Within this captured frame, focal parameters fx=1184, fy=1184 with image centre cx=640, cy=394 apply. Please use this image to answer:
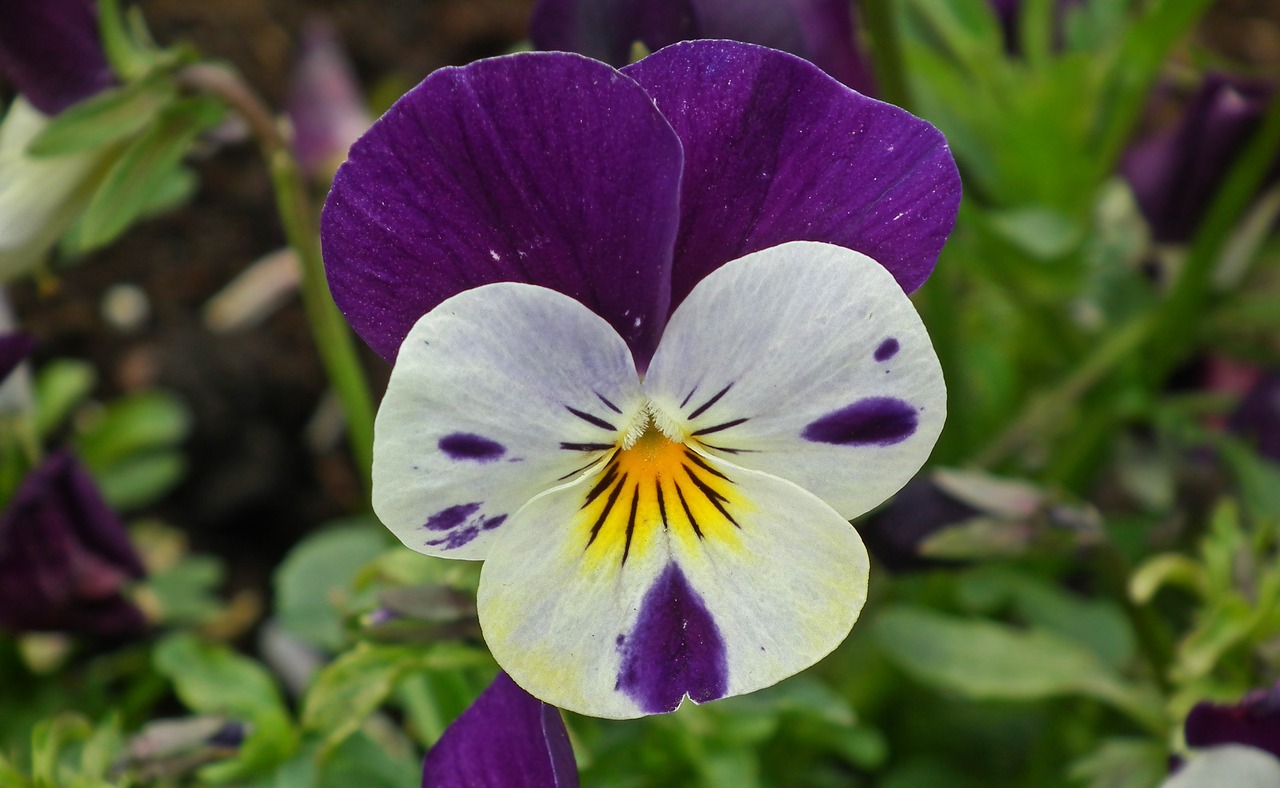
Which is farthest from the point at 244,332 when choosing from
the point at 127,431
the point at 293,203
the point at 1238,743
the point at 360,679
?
the point at 1238,743

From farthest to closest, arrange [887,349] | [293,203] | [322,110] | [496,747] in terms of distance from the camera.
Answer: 1. [322,110]
2. [293,203]
3. [496,747]
4. [887,349]

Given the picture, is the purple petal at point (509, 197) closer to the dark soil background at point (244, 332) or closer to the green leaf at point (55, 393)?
the green leaf at point (55, 393)

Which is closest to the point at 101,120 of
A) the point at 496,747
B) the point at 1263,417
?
the point at 496,747

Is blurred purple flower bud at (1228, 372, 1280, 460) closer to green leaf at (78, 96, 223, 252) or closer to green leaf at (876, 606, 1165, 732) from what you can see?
green leaf at (876, 606, 1165, 732)

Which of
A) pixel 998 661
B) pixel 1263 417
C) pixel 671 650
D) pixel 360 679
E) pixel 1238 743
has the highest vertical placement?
pixel 671 650

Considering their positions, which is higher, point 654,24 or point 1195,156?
point 654,24

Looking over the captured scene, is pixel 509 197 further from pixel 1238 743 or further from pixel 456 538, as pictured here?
pixel 1238 743

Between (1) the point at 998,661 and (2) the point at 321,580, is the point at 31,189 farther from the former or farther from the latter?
(1) the point at 998,661

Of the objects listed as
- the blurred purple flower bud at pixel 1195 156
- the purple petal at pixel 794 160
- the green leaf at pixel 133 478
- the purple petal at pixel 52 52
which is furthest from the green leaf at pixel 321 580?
the blurred purple flower bud at pixel 1195 156

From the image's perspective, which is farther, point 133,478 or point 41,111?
point 133,478

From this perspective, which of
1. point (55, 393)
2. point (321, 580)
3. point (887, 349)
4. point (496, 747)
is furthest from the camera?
point (55, 393)
